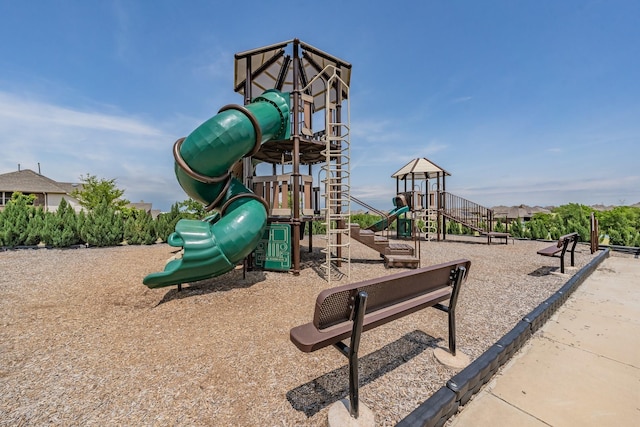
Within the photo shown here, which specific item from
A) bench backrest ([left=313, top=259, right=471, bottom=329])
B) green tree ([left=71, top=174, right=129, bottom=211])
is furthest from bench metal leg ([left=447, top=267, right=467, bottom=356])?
green tree ([left=71, top=174, right=129, bottom=211])

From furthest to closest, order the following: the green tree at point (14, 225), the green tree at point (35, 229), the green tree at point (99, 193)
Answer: the green tree at point (99, 193)
the green tree at point (35, 229)
the green tree at point (14, 225)

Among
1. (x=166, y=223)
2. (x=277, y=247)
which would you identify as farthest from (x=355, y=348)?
(x=166, y=223)

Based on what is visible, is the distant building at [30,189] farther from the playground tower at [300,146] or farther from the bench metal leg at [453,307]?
the bench metal leg at [453,307]

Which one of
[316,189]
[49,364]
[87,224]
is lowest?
[49,364]

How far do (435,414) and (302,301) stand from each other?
300 centimetres

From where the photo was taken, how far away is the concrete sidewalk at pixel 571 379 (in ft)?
6.86

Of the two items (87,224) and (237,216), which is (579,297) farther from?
(87,224)

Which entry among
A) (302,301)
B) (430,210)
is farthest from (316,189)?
(430,210)

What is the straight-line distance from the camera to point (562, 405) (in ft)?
7.27

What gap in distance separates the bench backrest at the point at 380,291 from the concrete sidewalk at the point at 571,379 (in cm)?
101

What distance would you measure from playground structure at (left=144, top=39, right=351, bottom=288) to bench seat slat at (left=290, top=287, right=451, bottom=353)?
10.7 feet

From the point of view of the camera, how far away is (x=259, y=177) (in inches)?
277

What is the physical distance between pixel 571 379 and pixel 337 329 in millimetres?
2551

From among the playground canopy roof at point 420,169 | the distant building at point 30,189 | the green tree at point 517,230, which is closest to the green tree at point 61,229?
the distant building at point 30,189
